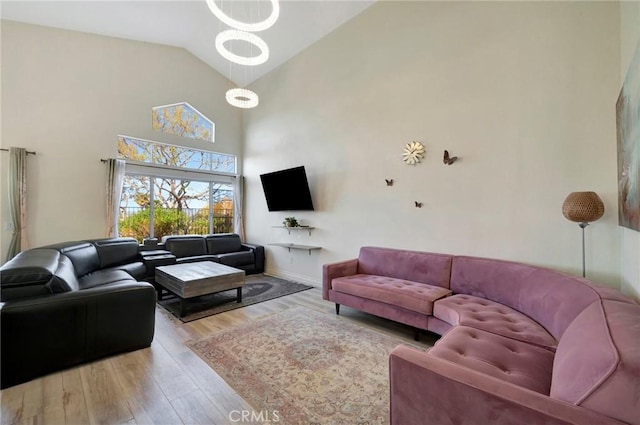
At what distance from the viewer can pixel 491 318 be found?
2.17 meters

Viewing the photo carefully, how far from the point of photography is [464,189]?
3186 millimetres

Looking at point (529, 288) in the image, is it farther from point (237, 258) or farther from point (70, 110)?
point (70, 110)

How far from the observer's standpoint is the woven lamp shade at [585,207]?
220 centimetres

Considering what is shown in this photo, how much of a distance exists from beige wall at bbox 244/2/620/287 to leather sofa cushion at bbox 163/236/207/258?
2.13m

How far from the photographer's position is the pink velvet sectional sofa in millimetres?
900

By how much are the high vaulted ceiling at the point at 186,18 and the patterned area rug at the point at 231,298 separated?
4.60 meters

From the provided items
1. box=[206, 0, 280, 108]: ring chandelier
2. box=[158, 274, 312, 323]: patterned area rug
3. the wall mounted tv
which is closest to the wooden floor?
box=[158, 274, 312, 323]: patterned area rug

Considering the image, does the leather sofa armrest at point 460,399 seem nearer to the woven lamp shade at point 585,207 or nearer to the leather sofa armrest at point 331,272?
the woven lamp shade at point 585,207

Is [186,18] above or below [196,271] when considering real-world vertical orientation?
above

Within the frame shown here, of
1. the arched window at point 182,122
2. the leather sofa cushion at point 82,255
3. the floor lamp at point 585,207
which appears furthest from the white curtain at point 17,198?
the floor lamp at point 585,207

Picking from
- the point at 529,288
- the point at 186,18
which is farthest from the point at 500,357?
the point at 186,18

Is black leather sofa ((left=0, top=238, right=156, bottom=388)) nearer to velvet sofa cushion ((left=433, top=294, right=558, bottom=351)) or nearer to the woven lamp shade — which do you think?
velvet sofa cushion ((left=433, top=294, right=558, bottom=351))

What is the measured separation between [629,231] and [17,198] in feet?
24.7

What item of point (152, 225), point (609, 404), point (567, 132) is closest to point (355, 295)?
point (609, 404)
